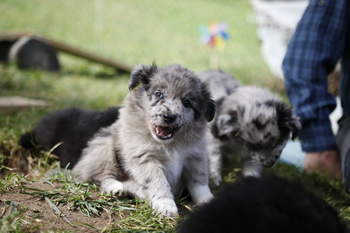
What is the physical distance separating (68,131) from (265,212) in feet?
7.84

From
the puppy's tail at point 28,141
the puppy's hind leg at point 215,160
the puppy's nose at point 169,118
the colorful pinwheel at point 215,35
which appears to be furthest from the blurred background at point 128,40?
the puppy's nose at point 169,118

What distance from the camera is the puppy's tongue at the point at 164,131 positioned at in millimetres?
2951

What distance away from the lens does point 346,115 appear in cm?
465

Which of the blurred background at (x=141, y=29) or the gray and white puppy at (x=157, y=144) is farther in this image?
the blurred background at (x=141, y=29)

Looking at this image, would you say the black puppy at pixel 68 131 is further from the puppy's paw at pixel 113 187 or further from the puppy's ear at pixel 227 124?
the puppy's ear at pixel 227 124

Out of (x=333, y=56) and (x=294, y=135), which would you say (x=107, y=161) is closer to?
(x=294, y=135)

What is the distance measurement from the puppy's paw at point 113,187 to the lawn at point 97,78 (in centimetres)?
6

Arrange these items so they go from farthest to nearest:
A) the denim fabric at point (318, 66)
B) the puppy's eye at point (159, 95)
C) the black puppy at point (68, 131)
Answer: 1. the denim fabric at point (318, 66)
2. the black puppy at point (68, 131)
3. the puppy's eye at point (159, 95)

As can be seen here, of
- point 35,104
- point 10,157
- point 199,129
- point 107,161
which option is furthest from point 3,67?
point 199,129

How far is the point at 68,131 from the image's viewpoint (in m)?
3.72

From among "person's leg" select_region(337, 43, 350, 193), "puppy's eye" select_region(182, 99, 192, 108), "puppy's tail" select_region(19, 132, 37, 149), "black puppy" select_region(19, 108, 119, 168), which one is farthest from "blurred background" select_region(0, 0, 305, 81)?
"puppy's eye" select_region(182, 99, 192, 108)

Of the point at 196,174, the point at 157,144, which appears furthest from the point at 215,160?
the point at 157,144

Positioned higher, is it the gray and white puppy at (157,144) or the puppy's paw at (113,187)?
the gray and white puppy at (157,144)

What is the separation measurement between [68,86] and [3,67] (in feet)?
4.54
